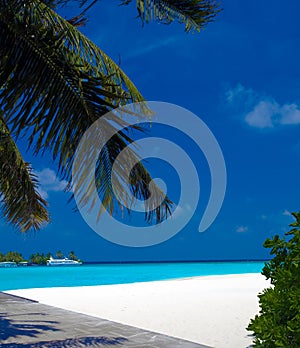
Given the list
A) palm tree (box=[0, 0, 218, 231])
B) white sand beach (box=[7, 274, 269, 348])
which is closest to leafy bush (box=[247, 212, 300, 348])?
palm tree (box=[0, 0, 218, 231])

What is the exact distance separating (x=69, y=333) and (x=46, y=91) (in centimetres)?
362

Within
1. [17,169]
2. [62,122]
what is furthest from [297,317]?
[17,169]

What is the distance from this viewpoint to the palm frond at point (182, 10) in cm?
550

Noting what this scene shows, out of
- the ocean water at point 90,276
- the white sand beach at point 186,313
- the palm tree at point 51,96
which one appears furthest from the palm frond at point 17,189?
the ocean water at point 90,276

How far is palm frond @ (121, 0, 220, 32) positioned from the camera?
550cm

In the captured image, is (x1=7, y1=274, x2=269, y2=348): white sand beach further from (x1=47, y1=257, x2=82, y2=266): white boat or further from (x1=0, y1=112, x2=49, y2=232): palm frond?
(x1=47, y1=257, x2=82, y2=266): white boat

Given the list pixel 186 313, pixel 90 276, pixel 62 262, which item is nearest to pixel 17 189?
pixel 186 313

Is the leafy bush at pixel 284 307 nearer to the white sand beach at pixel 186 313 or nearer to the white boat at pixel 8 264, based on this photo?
the white sand beach at pixel 186 313

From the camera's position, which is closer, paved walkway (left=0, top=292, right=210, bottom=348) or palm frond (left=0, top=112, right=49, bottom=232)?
paved walkway (left=0, top=292, right=210, bottom=348)

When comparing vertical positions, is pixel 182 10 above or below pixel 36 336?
above

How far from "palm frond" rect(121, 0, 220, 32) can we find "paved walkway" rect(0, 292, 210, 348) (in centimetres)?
393

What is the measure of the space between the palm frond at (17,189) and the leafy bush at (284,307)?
206 inches

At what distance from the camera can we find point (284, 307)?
79.4 inches

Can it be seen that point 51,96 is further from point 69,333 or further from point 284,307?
point 69,333
